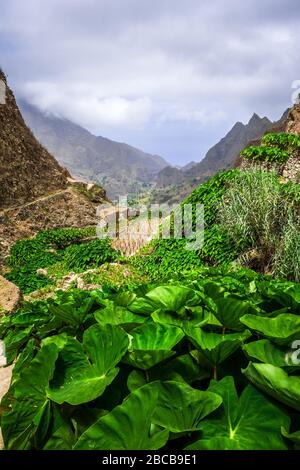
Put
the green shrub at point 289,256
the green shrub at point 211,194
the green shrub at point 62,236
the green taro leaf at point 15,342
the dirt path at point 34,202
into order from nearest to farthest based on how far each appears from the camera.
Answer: the green taro leaf at point 15,342 → the green shrub at point 289,256 → the green shrub at point 211,194 → the green shrub at point 62,236 → the dirt path at point 34,202

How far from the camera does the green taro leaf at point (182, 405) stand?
2.69 ft

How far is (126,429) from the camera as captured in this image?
31.4 inches

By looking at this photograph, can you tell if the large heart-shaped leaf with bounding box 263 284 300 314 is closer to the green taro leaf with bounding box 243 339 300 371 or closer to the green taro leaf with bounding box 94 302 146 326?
the green taro leaf with bounding box 243 339 300 371

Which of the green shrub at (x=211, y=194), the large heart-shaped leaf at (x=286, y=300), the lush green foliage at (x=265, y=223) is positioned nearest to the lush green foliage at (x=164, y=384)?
the large heart-shaped leaf at (x=286, y=300)

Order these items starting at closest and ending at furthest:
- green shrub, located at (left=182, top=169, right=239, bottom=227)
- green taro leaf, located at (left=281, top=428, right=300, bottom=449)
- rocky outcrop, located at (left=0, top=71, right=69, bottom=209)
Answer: green taro leaf, located at (left=281, top=428, right=300, bottom=449), green shrub, located at (left=182, top=169, right=239, bottom=227), rocky outcrop, located at (left=0, top=71, right=69, bottom=209)

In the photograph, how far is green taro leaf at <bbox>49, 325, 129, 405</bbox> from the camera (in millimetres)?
919

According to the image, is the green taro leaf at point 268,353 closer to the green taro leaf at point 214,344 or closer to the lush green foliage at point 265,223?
the green taro leaf at point 214,344

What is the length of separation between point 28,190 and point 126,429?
14.7 meters

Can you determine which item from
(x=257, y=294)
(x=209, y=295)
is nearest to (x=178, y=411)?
(x=209, y=295)

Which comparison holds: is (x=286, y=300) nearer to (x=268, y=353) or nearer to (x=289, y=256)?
(x=268, y=353)

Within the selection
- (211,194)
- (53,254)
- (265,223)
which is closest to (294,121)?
(211,194)

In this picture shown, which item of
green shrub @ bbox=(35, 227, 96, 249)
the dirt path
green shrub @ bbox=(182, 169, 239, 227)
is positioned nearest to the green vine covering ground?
green shrub @ bbox=(182, 169, 239, 227)

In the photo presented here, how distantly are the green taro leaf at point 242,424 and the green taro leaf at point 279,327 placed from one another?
165 mm
